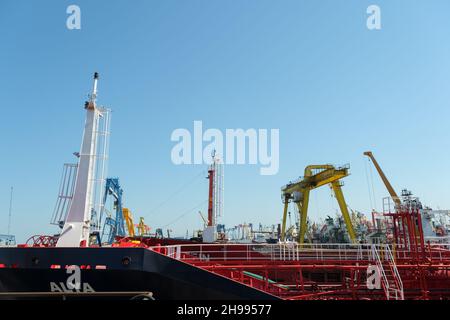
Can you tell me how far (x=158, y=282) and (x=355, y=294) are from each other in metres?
8.58

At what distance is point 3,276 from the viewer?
36.2 feet

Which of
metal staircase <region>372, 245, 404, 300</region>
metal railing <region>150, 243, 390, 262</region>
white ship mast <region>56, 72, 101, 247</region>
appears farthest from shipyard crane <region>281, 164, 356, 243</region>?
white ship mast <region>56, 72, 101, 247</region>

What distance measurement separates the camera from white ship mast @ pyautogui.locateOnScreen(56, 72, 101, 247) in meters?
12.6

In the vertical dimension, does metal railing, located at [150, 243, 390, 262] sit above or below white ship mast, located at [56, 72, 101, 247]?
below

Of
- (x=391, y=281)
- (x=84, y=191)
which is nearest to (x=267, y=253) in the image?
(x=391, y=281)

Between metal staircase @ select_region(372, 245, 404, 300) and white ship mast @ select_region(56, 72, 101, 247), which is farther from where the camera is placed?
white ship mast @ select_region(56, 72, 101, 247)

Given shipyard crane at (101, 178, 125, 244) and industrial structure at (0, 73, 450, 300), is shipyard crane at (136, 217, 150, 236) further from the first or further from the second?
industrial structure at (0, 73, 450, 300)

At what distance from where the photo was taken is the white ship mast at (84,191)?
12.6m

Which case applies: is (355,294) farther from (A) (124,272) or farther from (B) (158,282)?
(A) (124,272)

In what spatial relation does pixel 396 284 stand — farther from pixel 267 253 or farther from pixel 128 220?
pixel 128 220

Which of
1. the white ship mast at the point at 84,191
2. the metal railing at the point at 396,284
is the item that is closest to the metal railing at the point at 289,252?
the metal railing at the point at 396,284
